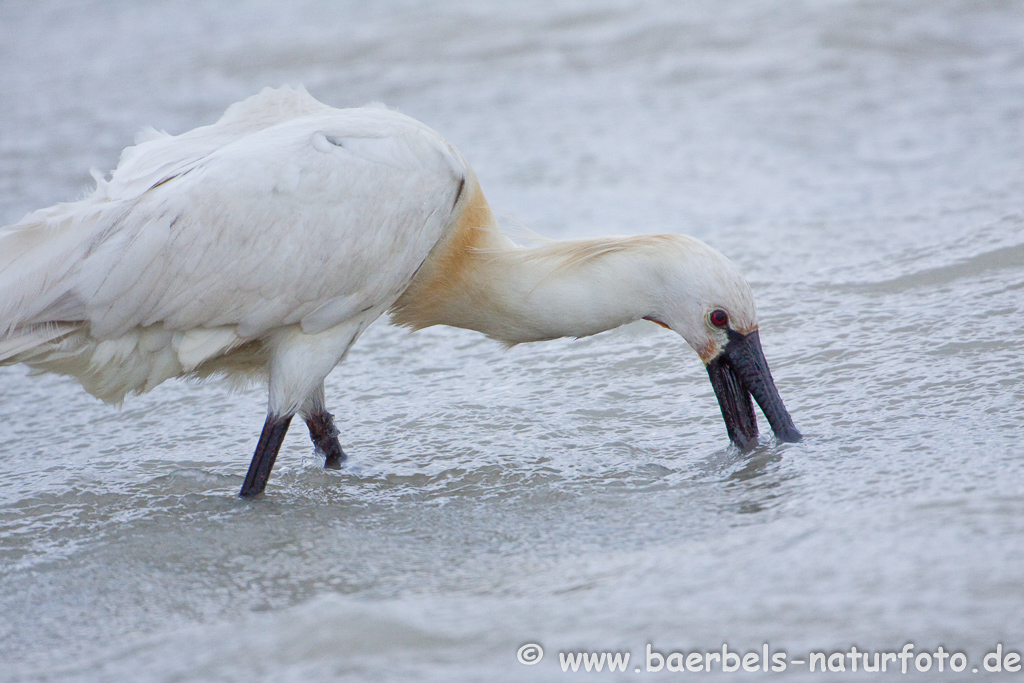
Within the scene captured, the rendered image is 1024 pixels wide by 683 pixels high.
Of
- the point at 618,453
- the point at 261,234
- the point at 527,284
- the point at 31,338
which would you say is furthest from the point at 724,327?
the point at 31,338

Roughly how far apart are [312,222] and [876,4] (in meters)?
9.36

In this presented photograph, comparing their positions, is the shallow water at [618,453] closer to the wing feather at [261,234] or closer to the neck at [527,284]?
the neck at [527,284]

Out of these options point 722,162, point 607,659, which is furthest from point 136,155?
point 722,162

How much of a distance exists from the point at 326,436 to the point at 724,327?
5.45 feet

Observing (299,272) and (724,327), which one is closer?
(299,272)

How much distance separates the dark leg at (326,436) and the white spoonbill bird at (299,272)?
0.03 metres

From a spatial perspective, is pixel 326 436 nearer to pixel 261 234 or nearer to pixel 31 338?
pixel 261 234

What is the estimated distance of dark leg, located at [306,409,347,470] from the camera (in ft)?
15.0

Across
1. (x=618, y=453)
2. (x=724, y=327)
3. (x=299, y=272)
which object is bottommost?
(x=618, y=453)

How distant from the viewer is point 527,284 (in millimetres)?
4410

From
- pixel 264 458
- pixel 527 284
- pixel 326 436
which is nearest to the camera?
pixel 264 458

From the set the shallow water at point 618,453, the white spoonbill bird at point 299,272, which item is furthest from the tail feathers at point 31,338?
the shallow water at point 618,453

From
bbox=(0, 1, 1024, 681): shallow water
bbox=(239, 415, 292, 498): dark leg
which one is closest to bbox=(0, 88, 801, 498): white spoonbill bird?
bbox=(239, 415, 292, 498): dark leg

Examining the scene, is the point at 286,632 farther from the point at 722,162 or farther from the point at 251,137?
the point at 722,162
